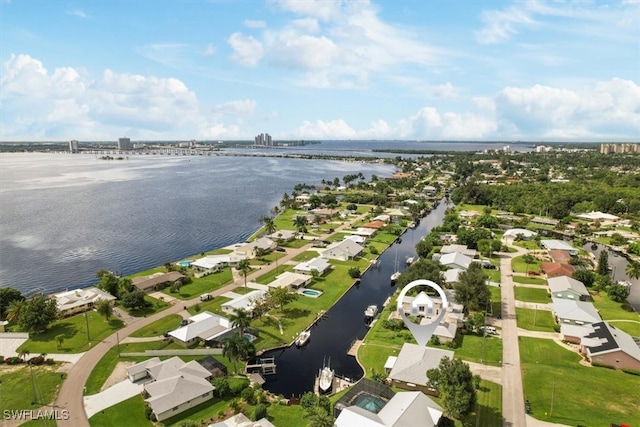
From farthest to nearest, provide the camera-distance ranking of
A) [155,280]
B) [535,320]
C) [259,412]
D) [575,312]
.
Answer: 1. [155,280]
2. [535,320]
3. [575,312]
4. [259,412]

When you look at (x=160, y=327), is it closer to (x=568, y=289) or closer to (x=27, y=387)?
(x=27, y=387)

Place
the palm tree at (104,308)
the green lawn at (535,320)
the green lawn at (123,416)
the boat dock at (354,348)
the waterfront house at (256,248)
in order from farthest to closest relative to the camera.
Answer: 1. the waterfront house at (256,248)
2. the green lawn at (535,320)
3. the palm tree at (104,308)
4. the boat dock at (354,348)
5. the green lawn at (123,416)

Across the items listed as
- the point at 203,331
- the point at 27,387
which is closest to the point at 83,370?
the point at 27,387

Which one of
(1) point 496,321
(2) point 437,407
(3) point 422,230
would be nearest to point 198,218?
(3) point 422,230

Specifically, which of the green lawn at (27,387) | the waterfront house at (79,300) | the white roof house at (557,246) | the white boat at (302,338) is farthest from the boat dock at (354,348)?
the white roof house at (557,246)

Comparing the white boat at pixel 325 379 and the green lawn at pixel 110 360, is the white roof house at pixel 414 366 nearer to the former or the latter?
the white boat at pixel 325 379

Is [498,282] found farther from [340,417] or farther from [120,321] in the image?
[120,321]
